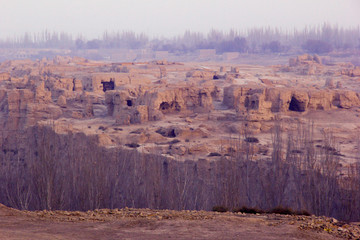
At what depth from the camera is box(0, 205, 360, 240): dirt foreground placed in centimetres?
840

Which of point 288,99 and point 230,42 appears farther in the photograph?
point 230,42

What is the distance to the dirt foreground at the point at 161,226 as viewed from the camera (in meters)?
8.40

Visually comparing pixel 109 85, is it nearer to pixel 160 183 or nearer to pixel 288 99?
pixel 288 99

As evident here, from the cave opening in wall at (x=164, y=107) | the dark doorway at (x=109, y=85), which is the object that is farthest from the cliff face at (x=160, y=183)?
the dark doorway at (x=109, y=85)

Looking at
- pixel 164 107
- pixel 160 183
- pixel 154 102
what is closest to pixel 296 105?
pixel 164 107

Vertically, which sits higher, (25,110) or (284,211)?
(25,110)

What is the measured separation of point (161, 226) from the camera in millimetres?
9180

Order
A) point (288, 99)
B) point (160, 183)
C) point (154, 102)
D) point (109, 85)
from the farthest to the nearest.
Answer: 1. point (109, 85)
2. point (288, 99)
3. point (154, 102)
4. point (160, 183)

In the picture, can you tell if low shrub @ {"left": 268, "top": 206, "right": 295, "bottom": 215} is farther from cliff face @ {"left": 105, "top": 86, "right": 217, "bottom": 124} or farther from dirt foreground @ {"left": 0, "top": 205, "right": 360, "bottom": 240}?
cliff face @ {"left": 105, "top": 86, "right": 217, "bottom": 124}

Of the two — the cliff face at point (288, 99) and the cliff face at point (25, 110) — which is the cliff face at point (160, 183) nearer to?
the cliff face at point (25, 110)

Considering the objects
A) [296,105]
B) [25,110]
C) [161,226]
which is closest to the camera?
[161,226]

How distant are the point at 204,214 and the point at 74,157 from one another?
359 inches

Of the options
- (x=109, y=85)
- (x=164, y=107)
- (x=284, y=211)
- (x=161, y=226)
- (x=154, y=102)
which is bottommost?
(x=284, y=211)

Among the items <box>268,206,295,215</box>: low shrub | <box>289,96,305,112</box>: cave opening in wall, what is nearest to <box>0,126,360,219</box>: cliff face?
<box>268,206,295,215</box>: low shrub
